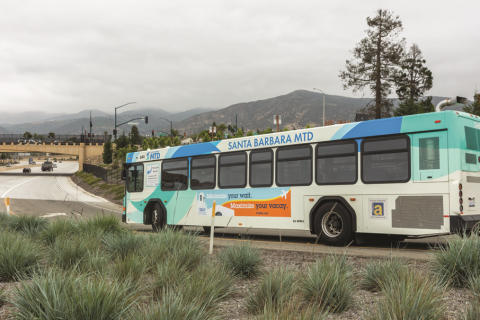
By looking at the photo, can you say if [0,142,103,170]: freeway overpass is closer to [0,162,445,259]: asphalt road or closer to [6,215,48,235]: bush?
[0,162,445,259]: asphalt road

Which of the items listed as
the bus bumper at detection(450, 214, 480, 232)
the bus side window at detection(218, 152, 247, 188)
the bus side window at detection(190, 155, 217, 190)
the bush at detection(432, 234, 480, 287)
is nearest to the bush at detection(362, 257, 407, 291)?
the bush at detection(432, 234, 480, 287)

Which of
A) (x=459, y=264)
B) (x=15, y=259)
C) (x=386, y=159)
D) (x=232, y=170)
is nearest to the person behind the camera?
(x=459, y=264)

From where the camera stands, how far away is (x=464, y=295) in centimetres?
509

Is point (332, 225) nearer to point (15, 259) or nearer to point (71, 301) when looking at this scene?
point (15, 259)

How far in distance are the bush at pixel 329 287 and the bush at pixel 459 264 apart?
1.30 meters

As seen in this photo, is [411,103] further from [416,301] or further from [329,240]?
[416,301]

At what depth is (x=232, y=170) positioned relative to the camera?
43.1 feet

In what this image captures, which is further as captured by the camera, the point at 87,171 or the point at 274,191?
the point at 87,171

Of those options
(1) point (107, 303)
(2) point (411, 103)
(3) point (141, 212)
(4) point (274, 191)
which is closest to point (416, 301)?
(1) point (107, 303)

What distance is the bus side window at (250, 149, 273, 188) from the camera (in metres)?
12.1

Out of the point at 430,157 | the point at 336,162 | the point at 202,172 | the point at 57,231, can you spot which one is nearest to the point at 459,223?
the point at 430,157

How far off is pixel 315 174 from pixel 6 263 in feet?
24.0

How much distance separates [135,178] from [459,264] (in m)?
13.9

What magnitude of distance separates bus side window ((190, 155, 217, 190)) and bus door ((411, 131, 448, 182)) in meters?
6.58
